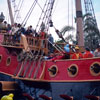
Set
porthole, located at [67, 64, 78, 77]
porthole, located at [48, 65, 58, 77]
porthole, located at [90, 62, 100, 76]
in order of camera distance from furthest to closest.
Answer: porthole, located at [48, 65, 58, 77] < porthole, located at [67, 64, 78, 77] < porthole, located at [90, 62, 100, 76]

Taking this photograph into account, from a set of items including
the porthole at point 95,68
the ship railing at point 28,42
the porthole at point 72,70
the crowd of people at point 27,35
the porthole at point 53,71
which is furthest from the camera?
the crowd of people at point 27,35

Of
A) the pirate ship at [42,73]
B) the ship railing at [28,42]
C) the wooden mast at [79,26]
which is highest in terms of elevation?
the wooden mast at [79,26]

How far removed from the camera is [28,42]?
839 cm

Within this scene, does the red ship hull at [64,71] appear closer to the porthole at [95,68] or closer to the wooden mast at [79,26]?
the porthole at [95,68]

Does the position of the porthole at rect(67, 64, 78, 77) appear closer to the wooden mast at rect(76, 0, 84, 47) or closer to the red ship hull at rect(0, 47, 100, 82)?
the red ship hull at rect(0, 47, 100, 82)

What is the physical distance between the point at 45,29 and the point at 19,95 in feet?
9.37

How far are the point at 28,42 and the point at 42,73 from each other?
→ 2115 millimetres

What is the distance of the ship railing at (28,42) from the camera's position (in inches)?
324

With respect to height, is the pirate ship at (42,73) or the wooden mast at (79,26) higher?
the wooden mast at (79,26)

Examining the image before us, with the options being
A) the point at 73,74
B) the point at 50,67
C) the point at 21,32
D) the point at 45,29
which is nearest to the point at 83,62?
the point at 73,74

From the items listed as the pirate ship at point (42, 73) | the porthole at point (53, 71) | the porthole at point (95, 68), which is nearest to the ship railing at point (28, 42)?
the pirate ship at point (42, 73)

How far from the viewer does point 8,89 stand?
24.5 ft

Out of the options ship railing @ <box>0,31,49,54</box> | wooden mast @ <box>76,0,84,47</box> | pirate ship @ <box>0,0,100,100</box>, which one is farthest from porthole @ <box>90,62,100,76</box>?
wooden mast @ <box>76,0,84,47</box>

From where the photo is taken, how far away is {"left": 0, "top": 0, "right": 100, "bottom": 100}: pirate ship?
566 centimetres
